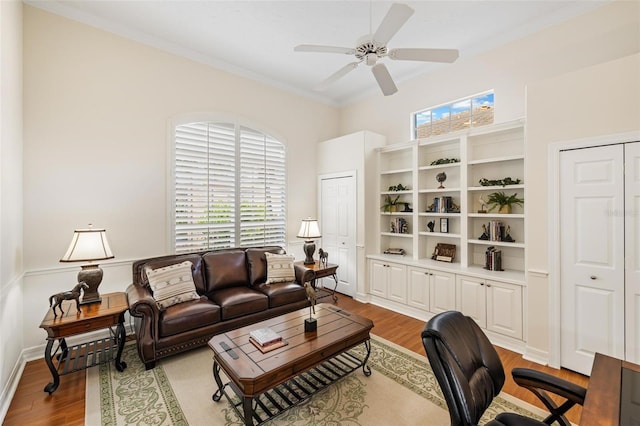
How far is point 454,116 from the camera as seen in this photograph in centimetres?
423

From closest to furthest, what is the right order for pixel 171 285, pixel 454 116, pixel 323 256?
pixel 171 285, pixel 454 116, pixel 323 256

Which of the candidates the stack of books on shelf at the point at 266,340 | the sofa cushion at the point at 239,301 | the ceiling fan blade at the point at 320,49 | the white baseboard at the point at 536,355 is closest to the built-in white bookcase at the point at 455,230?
the white baseboard at the point at 536,355

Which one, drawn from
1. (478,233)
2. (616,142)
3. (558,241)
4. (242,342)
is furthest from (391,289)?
(616,142)

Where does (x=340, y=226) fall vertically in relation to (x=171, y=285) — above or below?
above

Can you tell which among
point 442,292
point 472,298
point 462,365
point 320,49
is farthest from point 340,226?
point 462,365

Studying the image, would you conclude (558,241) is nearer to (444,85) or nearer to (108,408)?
(444,85)

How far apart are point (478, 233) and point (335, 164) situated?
2558 millimetres

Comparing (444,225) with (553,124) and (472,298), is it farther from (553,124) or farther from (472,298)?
(553,124)

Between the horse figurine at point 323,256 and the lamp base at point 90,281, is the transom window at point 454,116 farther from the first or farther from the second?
the lamp base at point 90,281

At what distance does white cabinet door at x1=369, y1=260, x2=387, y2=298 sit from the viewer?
441 cm

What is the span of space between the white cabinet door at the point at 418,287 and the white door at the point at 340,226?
100cm

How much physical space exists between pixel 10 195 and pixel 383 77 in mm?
3546

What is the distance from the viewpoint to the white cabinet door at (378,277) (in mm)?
4414

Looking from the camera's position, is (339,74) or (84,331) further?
(339,74)
